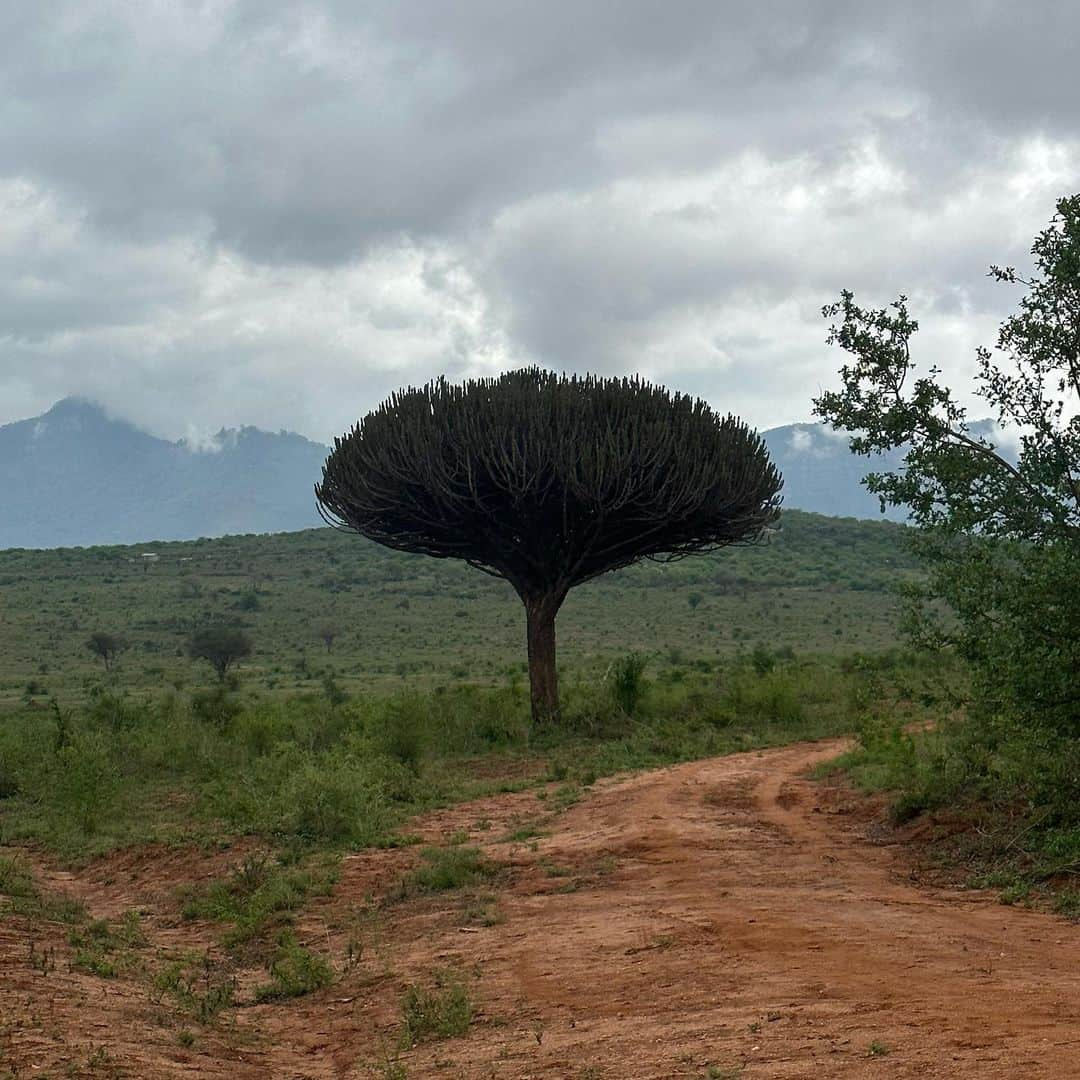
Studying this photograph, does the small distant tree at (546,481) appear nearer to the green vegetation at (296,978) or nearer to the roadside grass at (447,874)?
the roadside grass at (447,874)

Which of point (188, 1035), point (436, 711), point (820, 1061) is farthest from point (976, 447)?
point (436, 711)

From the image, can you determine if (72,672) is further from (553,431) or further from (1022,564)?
(1022,564)

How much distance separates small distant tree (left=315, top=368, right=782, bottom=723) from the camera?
2089 centimetres

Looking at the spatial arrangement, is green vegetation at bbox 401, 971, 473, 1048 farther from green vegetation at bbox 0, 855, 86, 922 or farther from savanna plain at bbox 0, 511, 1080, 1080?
green vegetation at bbox 0, 855, 86, 922

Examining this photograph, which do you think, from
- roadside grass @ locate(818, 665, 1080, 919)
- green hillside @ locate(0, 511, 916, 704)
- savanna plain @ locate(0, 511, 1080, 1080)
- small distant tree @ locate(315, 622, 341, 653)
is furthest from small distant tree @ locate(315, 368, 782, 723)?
small distant tree @ locate(315, 622, 341, 653)

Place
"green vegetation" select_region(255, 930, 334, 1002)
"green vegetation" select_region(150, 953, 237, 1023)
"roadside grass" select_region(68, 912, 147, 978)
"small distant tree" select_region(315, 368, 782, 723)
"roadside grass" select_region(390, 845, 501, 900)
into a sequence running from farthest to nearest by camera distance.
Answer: "small distant tree" select_region(315, 368, 782, 723), "roadside grass" select_region(390, 845, 501, 900), "roadside grass" select_region(68, 912, 147, 978), "green vegetation" select_region(255, 930, 334, 1002), "green vegetation" select_region(150, 953, 237, 1023)

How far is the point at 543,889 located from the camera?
402 inches

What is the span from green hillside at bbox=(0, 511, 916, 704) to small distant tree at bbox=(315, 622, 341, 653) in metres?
0.21

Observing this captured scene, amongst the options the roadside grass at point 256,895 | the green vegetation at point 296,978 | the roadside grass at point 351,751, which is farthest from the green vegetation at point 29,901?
the green vegetation at point 296,978

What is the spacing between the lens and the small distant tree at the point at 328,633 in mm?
47959

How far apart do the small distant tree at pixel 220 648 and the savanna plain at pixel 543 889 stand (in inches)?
546

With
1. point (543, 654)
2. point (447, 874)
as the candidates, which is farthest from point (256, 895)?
point (543, 654)

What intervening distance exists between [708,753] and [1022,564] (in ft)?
30.5

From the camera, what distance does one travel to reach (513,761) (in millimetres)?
19547
